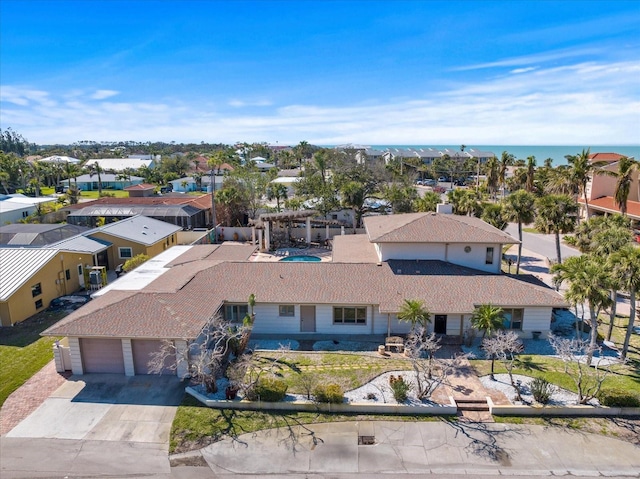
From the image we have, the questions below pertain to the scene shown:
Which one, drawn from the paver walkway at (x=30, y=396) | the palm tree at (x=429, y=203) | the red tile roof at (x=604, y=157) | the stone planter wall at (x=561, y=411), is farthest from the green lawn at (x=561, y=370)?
the red tile roof at (x=604, y=157)

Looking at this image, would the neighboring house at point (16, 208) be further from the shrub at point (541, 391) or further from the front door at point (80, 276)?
the shrub at point (541, 391)

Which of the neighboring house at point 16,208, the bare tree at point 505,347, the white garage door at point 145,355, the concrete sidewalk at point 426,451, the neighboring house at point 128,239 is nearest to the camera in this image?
the concrete sidewalk at point 426,451

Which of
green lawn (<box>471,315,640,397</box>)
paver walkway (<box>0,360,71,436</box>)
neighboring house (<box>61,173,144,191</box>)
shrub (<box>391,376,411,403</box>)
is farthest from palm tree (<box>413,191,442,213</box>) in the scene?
neighboring house (<box>61,173,144,191</box>)

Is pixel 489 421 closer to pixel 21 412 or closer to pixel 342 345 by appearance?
pixel 342 345

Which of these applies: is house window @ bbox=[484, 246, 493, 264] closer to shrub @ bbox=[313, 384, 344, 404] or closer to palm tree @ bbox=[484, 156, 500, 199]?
shrub @ bbox=[313, 384, 344, 404]

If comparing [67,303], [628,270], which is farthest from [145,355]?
[628,270]
